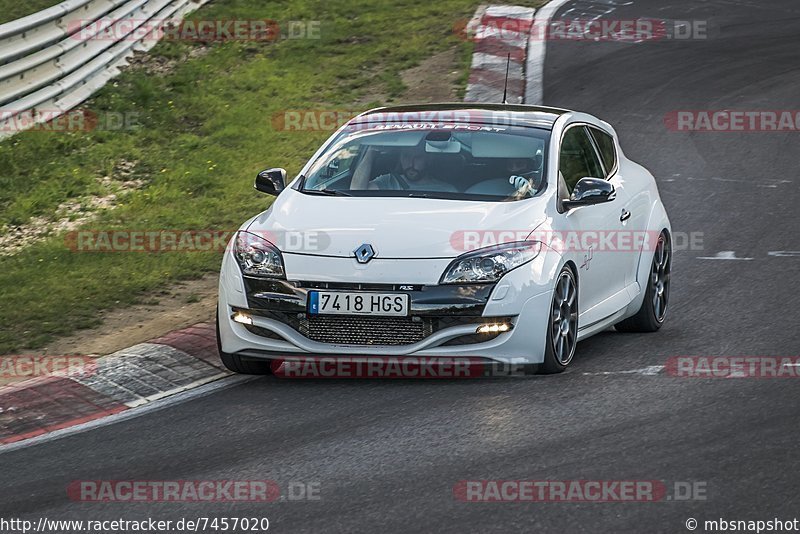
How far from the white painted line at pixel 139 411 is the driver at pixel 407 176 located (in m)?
1.45

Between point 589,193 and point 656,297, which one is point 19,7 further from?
point 589,193

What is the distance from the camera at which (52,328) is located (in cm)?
991

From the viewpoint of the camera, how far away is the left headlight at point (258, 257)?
8.27 m

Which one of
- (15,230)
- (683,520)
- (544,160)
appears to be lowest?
(15,230)

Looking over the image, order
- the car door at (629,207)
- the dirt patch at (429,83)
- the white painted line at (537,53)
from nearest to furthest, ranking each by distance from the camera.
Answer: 1. the car door at (629,207)
2. the dirt patch at (429,83)
3. the white painted line at (537,53)

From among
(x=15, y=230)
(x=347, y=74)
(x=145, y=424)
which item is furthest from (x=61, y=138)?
(x=145, y=424)

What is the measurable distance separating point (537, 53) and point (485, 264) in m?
12.1

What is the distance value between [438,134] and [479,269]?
1518mm

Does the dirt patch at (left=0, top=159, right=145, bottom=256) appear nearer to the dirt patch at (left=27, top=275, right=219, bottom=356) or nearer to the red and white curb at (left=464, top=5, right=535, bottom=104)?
the dirt patch at (left=27, top=275, right=219, bottom=356)

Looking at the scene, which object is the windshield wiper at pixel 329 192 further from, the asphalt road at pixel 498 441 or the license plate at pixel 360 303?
the asphalt road at pixel 498 441

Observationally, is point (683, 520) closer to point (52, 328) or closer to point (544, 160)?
point (544, 160)

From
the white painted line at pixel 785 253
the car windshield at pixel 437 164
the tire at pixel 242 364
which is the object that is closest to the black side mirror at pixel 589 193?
the car windshield at pixel 437 164

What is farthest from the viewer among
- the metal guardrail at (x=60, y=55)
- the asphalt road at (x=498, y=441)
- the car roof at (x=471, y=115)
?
the metal guardrail at (x=60, y=55)

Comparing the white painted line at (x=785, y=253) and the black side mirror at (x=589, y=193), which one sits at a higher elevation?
the black side mirror at (x=589, y=193)
